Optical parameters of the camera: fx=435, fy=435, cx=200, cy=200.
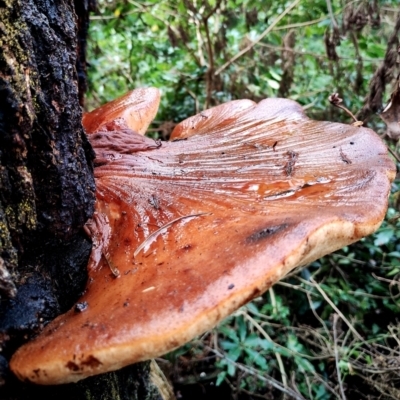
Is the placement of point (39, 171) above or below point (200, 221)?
above

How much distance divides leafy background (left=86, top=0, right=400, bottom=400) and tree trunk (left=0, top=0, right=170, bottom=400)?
1792 millimetres

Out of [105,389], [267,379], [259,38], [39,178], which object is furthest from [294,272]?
[259,38]

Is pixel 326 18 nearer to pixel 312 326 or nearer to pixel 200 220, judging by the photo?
pixel 312 326

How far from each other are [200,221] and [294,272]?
5.40 ft

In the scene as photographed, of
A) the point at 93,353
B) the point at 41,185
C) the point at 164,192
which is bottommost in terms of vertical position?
the point at 93,353

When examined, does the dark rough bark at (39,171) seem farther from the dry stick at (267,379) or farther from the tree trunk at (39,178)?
the dry stick at (267,379)

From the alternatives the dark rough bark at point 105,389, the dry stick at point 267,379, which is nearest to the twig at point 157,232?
the dark rough bark at point 105,389

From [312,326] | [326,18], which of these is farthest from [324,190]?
[326,18]

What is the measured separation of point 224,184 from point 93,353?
2.73 ft

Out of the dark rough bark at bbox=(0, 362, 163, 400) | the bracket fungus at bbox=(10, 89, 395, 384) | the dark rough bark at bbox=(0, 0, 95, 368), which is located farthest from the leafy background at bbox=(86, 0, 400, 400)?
the dark rough bark at bbox=(0, 0, 95, 368)

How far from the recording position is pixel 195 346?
10.7ft

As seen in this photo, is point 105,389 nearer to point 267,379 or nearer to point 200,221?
point 200,221

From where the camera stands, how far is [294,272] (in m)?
2.92

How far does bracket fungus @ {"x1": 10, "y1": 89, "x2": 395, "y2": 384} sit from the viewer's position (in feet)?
3.58
